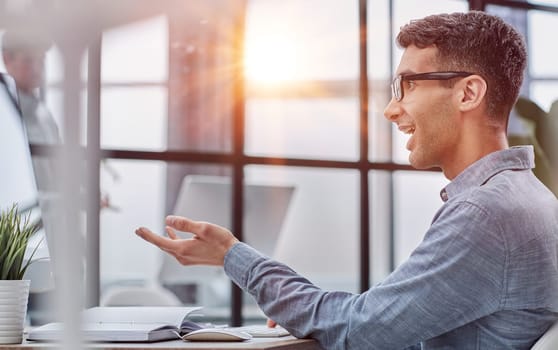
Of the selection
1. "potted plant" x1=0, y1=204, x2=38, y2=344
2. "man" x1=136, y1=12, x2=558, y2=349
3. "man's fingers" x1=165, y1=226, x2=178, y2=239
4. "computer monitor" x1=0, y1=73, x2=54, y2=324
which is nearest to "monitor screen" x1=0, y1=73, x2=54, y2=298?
"computer monitor" x1=0, y1=73, x2=54, y2=324

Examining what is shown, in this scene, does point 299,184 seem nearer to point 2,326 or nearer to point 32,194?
point 32,194

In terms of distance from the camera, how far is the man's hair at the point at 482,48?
66.9 inches

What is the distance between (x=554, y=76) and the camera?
5.02m

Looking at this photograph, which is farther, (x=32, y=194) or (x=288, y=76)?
(x=288, y=76)

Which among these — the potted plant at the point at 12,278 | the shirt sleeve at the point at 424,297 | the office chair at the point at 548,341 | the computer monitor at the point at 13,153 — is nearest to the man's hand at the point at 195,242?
the shirt sleeve at the point at 424,297

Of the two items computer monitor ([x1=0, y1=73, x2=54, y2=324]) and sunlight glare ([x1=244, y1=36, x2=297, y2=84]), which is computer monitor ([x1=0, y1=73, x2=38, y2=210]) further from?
sunlight glare ([x1=244, y1=36, x2=297, y2=84])

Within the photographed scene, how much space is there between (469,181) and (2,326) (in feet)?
2.97

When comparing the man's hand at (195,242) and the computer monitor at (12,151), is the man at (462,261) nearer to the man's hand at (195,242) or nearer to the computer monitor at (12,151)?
the man's hand at (195,242)

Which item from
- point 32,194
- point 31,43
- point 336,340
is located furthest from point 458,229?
point 32,194

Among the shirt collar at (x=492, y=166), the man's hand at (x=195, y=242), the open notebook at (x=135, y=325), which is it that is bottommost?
the open notebook at (x=135, y=325)

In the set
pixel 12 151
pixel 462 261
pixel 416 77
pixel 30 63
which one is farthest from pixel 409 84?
pixel 12 151

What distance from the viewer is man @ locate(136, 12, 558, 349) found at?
140cm

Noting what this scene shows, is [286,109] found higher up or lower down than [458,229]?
higher up

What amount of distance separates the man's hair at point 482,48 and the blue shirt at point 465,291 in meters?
0.28
